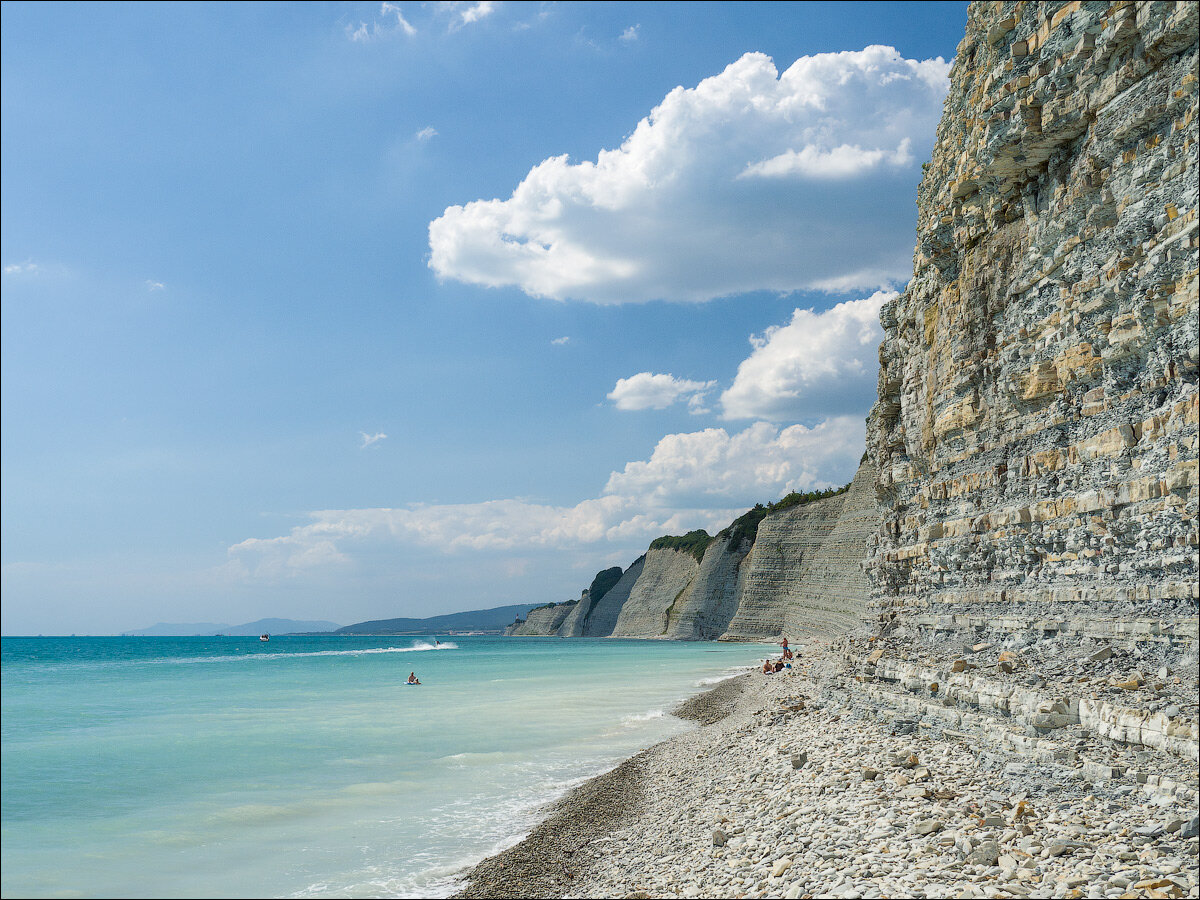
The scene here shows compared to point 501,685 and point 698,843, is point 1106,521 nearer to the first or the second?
point 698,843

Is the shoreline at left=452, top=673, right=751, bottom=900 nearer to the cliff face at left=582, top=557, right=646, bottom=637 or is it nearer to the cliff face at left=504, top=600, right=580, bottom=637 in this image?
the cliff face at left=582, top=557, right=646, bottom=637

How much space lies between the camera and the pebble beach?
5.25 m

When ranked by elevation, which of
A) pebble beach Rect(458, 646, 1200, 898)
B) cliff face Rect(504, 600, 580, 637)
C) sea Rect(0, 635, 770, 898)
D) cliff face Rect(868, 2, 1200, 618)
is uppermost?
cliff face Rect(868, 2, 1200, 618)

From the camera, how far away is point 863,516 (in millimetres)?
42969

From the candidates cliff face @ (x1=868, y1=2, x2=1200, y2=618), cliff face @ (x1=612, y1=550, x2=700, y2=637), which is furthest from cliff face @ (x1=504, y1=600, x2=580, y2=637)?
cliff face @ (x1=868, y1=2, x2=1200, y2=618)

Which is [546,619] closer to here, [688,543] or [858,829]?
[688,543]

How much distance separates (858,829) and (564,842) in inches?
171

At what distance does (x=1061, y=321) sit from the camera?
335 inches

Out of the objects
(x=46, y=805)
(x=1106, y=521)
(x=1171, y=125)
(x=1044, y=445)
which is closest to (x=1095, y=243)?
(x=1171, y=125)

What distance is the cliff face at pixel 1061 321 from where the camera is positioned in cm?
661

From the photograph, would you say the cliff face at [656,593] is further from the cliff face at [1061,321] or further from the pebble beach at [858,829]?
the pebble beach at [858,829]

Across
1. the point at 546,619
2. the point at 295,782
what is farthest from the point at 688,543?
the point at 295,782

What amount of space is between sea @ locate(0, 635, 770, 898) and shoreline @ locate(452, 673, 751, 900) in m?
0.38

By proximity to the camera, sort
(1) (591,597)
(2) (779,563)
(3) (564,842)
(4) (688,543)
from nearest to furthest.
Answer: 1. (3) (564,842)
2. (2) (779,563)
3. (4) (688,543)
4. (1) (591,597)
